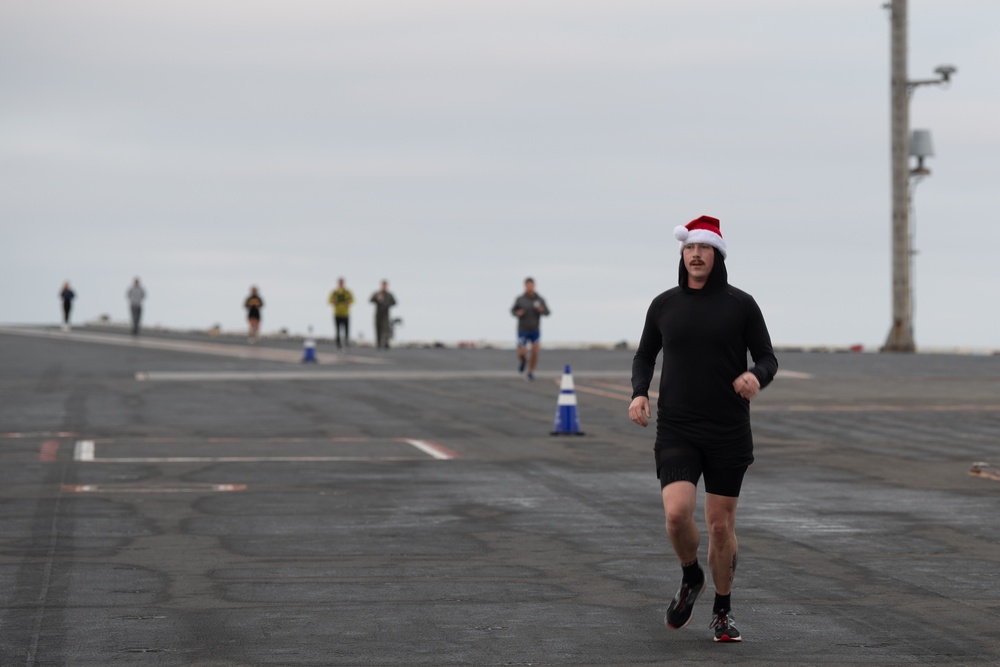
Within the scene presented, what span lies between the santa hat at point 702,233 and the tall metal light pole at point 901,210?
3943 centimetres

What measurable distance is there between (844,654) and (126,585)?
4.36 metres

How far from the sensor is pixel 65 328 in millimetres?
64500

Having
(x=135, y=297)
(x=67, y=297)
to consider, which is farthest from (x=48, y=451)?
(x=67, y=297)

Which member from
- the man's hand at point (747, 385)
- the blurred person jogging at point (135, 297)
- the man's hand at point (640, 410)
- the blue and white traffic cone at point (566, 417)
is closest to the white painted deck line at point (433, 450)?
the blue and white traffic cone at point (566, 417)

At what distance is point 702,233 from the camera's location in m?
8.08

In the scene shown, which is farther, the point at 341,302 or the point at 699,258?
the point at 341,302

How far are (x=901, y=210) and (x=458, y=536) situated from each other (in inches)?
1450

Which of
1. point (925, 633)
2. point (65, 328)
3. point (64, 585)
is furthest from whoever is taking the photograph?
point (65, 328)

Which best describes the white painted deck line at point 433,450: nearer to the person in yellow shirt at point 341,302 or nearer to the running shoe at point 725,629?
the running shoe at point 725,629

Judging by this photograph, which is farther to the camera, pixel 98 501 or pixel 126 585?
pixel 98 501

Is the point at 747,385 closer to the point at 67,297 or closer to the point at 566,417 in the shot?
the point at 566,417

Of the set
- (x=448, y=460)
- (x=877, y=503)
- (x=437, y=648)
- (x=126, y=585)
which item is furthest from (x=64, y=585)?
(x=448, y=460)

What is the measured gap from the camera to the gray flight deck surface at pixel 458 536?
8.01 metres

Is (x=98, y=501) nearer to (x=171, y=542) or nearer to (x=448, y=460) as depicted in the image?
(x=171, y=542)
